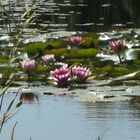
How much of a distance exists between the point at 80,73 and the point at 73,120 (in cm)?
117

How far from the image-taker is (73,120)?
14.3ft

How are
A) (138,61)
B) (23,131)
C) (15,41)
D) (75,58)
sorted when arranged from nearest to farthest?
1. (15,41)
2. (23,131)
3. (138,61)
4. (75,58)

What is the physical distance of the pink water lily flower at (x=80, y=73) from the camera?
17.9 ft

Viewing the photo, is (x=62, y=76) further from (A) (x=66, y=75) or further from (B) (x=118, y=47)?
(B) (x=118, y=47)

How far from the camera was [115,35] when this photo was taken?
870 centimetres

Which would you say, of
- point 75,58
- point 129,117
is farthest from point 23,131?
point 75,58

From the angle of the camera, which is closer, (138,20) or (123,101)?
(123,101)

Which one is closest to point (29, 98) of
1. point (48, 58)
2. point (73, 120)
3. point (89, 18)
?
point (73, 120)

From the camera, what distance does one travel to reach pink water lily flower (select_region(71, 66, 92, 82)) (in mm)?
5445

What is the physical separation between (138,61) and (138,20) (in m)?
6.77

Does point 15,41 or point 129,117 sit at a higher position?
point 15,41

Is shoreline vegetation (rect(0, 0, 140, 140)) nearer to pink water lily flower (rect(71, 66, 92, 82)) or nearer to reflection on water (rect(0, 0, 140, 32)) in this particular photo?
pink water lily flower (rect(71, 66, 92, 82))

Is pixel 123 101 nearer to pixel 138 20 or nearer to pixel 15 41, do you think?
pixel 15 41

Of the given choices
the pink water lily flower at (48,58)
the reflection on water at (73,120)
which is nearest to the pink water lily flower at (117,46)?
the pink water lily flower at (48,58)
